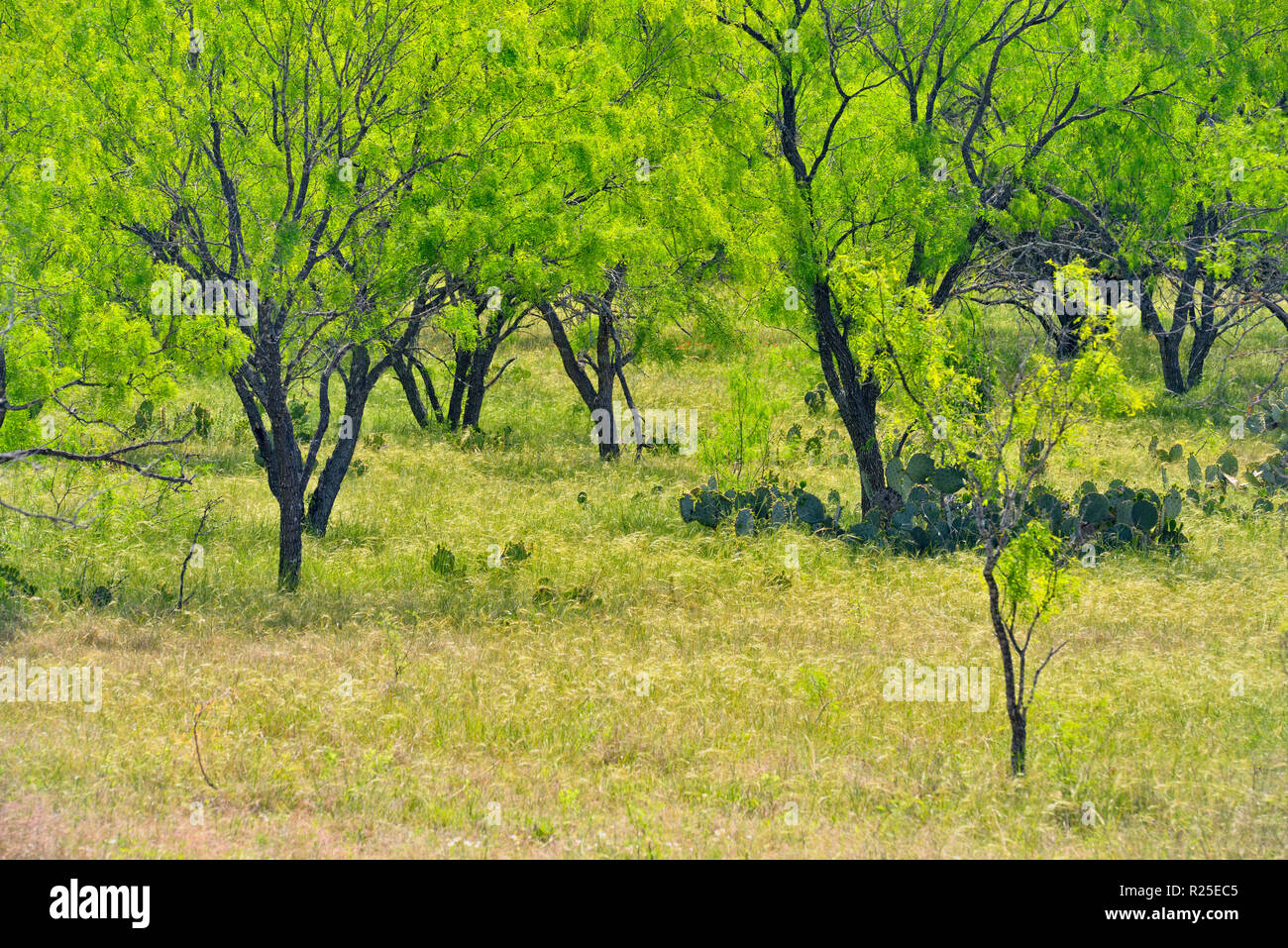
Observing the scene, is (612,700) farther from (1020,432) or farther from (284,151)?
(284,151)

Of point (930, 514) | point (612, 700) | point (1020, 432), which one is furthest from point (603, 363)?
point (1020, 432)

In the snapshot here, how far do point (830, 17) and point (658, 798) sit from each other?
944cm

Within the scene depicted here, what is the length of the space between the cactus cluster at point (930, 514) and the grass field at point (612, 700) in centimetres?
32

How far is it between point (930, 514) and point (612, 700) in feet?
17.9

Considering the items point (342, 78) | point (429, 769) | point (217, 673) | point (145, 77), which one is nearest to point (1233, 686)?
point (429, 769)

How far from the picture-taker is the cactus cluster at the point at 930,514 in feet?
38.1

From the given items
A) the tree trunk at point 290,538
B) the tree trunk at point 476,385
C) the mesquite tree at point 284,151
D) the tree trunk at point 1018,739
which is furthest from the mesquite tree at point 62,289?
the tree trunk at point 476,385

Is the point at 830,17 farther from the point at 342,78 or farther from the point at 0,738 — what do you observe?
the point at 0,738

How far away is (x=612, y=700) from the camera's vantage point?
7.66m

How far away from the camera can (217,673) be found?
8.02 meters

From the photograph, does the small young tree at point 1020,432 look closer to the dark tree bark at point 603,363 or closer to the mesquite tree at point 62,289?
the mesquite tree at point 62,289

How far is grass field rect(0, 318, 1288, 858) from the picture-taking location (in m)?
5.72

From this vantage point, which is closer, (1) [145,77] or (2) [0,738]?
(2) [0,738]

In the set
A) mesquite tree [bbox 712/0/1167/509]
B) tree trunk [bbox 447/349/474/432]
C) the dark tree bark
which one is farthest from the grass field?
tree trunk [bbox 447/349/474/432]
